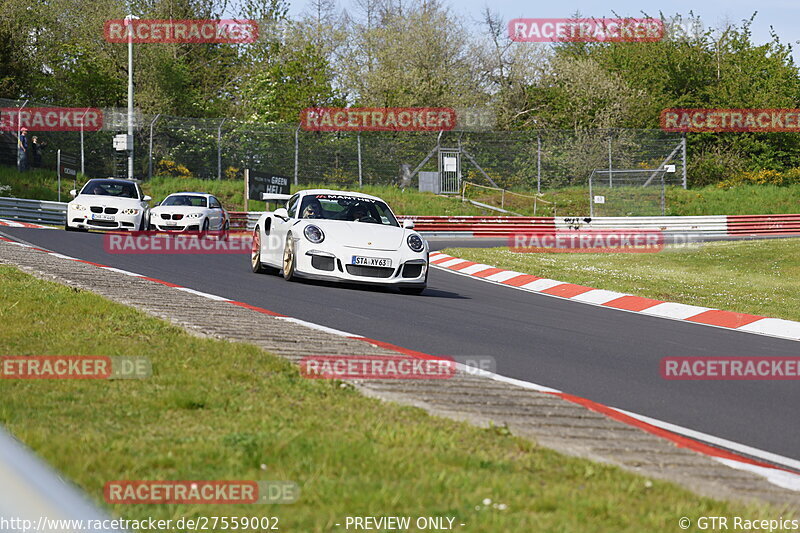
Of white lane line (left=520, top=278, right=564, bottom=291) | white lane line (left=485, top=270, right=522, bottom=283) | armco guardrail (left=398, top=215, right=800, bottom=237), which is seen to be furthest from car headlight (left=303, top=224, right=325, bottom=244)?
armco guardrail (left=398, top=215, right=800, bottom=237)

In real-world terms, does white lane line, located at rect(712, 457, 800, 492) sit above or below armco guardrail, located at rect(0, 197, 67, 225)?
below

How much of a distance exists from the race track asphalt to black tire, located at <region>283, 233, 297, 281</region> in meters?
0.19

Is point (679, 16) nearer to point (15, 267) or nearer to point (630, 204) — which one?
point (630, 204)

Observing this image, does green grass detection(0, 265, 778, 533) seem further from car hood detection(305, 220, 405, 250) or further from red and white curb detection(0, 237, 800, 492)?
car hood detection(305, 220, 405, 250)

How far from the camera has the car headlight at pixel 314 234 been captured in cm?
1352

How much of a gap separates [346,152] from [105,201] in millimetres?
16046

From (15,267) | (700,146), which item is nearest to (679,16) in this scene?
(700,146)

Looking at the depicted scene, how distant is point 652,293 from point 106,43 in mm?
39682

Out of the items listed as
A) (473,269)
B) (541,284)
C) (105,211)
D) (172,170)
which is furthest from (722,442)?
(172,170)

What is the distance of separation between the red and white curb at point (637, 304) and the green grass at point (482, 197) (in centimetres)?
1891

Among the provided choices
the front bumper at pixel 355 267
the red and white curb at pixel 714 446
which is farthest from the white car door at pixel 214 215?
the red and white curb at pixel 714 446

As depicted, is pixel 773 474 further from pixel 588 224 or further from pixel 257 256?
pixel 588 224

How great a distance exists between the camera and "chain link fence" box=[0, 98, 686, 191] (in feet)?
119

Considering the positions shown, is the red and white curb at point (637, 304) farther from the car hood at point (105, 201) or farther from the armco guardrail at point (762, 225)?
the armco guardrail at point (762, 225)
